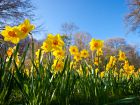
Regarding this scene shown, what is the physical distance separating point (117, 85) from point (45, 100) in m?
1.80

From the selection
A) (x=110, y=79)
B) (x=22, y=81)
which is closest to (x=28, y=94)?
(x=22, y=81)

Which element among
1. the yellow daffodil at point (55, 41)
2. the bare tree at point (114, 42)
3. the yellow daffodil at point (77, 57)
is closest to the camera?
the yellow daffodil at point (55, 41)

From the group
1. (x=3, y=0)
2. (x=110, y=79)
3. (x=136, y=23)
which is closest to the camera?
(x=110, y=79)

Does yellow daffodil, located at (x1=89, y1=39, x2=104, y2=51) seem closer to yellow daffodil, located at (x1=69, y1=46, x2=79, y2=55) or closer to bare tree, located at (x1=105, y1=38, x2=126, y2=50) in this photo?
yellow daffodil, located at (x1=69, y1=46, x2=79, y2=55)

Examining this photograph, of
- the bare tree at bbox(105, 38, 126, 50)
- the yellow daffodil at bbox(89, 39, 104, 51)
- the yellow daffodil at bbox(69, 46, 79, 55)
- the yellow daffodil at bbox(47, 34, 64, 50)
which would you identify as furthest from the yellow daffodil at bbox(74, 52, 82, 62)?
the bare tree at bbox(105, 38, 126, 50)

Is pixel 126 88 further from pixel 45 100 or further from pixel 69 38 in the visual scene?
pixel 45 100

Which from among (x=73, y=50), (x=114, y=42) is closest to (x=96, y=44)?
(x=73, y=50)

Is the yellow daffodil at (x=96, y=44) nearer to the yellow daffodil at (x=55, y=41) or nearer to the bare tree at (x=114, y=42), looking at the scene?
the yellow daffodil at (x=55, y=41)

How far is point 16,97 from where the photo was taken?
9.97 ft

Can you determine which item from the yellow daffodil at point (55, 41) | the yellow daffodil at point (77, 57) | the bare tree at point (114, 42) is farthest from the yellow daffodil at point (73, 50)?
the bare tree at point (114, 42)

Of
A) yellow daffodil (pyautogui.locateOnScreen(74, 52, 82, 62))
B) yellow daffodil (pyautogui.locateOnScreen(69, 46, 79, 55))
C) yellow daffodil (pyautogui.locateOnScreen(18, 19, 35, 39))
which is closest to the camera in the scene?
yellow daffodil (pyautogui.locateOnScreen(18, 19, 35, 39))

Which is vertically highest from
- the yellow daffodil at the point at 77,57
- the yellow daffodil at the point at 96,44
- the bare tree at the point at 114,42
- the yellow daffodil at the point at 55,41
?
the bare tree at the point at 114,42

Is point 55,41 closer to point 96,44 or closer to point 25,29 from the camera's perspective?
point 25,29

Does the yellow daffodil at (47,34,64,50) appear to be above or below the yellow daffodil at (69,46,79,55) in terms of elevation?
below
